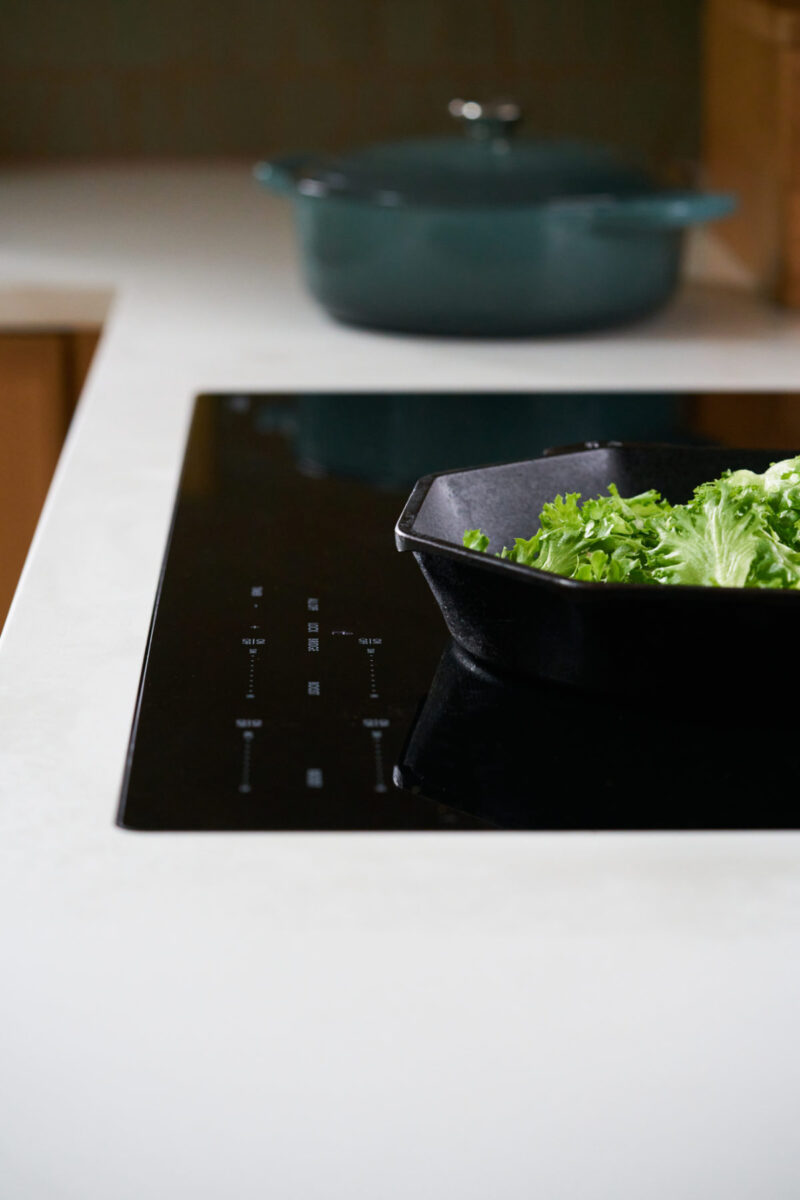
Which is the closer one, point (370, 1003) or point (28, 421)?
point (370, 1003)

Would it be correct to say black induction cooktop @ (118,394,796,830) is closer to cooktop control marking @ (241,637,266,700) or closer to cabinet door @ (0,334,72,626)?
cooktop control marking @ (241,637,266,700)

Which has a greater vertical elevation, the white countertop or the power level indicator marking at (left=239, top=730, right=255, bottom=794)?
the power level indicator marking at (left=239, top=730, right=255, bottom=794)

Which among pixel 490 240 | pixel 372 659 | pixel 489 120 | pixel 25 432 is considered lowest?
pixel 372 659

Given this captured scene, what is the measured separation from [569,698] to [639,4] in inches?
71.8

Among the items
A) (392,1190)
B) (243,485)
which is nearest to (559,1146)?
(392,1190)

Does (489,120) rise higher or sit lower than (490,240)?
higher

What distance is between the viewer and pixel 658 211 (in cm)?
131

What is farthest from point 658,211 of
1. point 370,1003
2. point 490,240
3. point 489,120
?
point 370,1003

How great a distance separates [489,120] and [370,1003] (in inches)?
46.8

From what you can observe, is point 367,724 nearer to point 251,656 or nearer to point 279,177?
point 251,656

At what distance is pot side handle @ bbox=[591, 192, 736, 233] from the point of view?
1.31 meters

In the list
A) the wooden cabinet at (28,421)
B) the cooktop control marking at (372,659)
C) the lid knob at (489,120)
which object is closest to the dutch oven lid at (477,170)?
the lid knob at (489,120)

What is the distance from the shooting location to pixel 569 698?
0.65 meters

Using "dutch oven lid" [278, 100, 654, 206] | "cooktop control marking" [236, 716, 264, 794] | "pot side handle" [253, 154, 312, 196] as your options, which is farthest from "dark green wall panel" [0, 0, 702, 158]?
"cooktop control marking" [236, 716, 264, 794]
